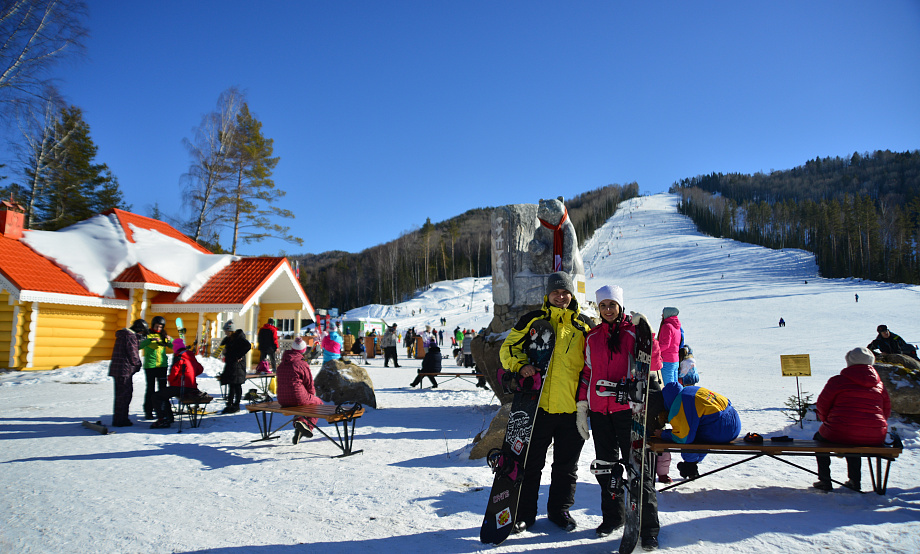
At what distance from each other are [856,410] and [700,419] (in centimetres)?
122

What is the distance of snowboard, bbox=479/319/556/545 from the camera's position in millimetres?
2938

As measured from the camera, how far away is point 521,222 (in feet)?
27.7

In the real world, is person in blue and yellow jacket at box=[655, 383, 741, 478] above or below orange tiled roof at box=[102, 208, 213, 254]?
below

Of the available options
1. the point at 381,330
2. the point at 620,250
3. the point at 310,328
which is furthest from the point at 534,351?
the point at 620,250

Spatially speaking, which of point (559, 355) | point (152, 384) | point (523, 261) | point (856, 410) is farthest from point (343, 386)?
point (856, 410)

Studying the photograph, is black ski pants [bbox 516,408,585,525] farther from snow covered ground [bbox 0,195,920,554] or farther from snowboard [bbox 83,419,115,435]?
snowboard [bbox 83,419,115,435]

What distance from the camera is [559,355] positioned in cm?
320

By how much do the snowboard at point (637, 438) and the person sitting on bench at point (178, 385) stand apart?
19.8 ft

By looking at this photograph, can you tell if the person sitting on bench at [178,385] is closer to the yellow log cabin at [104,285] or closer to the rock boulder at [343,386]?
the rock boulder at [343,386]

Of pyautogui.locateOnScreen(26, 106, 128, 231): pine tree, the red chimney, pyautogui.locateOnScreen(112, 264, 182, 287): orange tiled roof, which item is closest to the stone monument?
pyautogui.locateOnScreen(112, 264, 182, 287): orange tiled roof

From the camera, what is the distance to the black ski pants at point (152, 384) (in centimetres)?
682

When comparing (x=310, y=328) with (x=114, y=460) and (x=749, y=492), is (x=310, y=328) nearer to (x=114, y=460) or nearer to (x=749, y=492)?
(x=114, y=460)

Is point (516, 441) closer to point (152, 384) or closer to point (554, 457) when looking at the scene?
point (554, 457)

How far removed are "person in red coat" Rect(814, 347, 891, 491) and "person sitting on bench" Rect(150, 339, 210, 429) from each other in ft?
23.7
